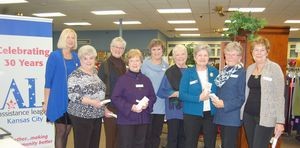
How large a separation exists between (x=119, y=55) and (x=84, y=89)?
2.35ft

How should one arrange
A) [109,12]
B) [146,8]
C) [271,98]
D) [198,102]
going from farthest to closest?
[109,12] < [146,8] < [198,102] < [271,98]

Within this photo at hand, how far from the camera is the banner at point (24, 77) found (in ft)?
12.2

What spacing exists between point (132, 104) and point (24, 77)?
1503 millimetres

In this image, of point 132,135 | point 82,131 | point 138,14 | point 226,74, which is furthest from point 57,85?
point 138,14

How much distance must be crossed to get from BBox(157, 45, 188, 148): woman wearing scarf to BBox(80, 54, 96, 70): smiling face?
858mm

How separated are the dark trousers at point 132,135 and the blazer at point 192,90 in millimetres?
481

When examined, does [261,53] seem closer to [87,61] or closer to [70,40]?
[87,61]

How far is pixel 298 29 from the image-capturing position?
14633 millimetres

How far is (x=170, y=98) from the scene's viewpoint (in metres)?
3.55

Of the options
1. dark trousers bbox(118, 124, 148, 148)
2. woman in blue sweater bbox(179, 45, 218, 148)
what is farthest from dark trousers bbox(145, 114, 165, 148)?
woman in blue sweater bbox(179, 45, 218, 148)

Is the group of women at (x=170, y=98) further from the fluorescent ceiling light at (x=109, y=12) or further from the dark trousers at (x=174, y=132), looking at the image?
the fluorescent ceiling light at (x=109, y=12)

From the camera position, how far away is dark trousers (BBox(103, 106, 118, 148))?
3547mm

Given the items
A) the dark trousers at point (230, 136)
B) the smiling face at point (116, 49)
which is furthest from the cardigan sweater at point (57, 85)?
the dark trousers at point (230, 136)

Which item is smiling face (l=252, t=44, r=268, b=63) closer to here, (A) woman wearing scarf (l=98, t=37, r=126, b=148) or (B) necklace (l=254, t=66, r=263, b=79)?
(B) necklace (l=254, t=66, r=263, b=79)
